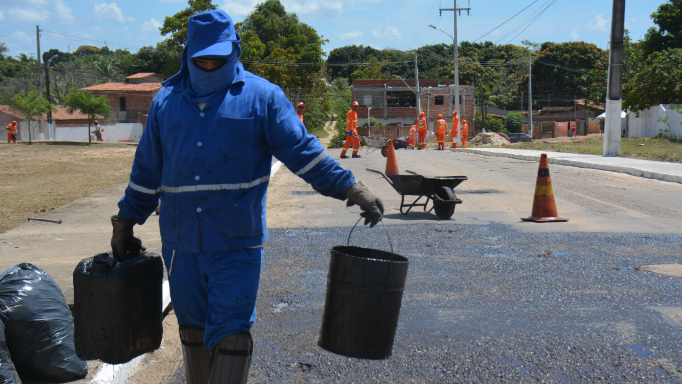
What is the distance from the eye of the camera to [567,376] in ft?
10.6

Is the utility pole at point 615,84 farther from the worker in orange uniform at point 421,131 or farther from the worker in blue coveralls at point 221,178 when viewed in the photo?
the worker in blue coveralls at point 221,178

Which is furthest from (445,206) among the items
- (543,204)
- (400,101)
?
(400,101)

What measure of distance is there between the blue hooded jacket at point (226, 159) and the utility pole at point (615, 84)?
20011mm

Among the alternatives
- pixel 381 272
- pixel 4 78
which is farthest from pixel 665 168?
pixel 4 78

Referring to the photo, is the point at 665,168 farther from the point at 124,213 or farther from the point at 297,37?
the point at 297,37

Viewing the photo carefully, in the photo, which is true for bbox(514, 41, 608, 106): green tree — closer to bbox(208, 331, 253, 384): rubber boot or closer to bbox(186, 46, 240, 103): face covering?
bbox(186, 46, 240, 103): face covering

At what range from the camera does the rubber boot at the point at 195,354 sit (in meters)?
2.82

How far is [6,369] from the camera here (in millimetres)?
3117

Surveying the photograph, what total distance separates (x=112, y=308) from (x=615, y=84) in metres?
21.6

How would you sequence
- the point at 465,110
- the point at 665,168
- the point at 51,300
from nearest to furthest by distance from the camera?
the point at 51,300, the point at 665,168, the point at 465,110

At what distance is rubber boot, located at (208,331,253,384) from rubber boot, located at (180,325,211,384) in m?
0.31

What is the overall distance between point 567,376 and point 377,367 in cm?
103

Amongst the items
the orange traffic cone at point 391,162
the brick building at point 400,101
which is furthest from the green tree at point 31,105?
the orange traffic cone at point 391,162

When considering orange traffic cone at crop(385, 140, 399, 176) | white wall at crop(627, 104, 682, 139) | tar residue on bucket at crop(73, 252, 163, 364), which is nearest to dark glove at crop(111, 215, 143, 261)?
tar residue on bucket at crop(73, 252, 163, 364)
